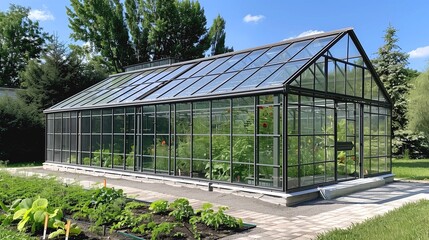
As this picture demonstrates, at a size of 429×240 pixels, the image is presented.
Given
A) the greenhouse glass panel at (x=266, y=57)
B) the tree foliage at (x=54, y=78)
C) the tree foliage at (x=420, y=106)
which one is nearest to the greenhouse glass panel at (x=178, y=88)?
the greenhouse glass panel at (x=266, y=57)

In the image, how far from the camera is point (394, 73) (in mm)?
24391

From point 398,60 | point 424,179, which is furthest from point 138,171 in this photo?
point 398,60

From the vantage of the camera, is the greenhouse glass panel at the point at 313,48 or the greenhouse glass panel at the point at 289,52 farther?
the greenhouse glass panel at the point at 289,52

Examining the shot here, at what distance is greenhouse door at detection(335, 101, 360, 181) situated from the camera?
33.9 ft

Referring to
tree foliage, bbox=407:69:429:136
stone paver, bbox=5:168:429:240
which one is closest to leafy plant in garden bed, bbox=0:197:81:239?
stone paver, bbox=5:168:429:240

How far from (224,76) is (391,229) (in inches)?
261

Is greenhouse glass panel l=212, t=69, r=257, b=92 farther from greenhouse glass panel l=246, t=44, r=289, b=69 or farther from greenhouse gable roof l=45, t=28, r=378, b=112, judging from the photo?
greenhouse glass panel l=246, t=44, r=289, b=69

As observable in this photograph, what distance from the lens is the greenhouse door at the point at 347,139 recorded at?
33.9ft

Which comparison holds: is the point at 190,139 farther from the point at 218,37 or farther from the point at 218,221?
the point at 218,37

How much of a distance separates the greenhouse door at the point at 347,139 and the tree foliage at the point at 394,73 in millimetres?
15369

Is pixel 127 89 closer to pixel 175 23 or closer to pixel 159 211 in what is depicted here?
pixel 159 211

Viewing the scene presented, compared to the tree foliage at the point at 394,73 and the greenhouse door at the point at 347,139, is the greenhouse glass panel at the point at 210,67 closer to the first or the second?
the greenhouse door at the point at 347,139

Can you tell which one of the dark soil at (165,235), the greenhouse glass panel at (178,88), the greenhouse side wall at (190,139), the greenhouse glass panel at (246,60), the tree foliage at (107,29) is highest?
the tree foliage at (107,29)

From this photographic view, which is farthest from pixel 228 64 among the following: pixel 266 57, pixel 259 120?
pixel 259 120
